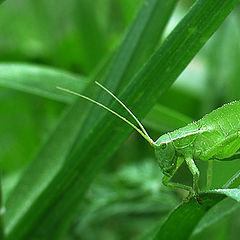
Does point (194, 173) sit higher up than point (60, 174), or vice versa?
point (194, 173)

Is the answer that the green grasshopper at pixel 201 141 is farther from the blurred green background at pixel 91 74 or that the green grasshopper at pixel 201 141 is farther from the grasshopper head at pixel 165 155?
the blurred green background at pixel 91 74

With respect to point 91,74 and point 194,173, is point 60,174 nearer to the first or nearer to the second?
point 194,173

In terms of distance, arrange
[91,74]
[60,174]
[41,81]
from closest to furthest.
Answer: [60,174] → [41,81] → [91,74]

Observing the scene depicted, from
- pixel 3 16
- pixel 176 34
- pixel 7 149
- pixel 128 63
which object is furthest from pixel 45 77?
pixel 3 16

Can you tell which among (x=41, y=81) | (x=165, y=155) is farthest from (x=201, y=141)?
(x=41, y=81)

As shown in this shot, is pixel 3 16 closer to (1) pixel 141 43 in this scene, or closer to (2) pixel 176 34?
(1) pixel 141 43

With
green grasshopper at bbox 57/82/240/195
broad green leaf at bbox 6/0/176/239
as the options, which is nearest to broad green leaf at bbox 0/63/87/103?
broad green leaf at bbox 6/0/176/239

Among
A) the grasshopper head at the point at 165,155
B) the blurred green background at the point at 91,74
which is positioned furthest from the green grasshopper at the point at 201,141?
the blurred green background at the point at 91,74
